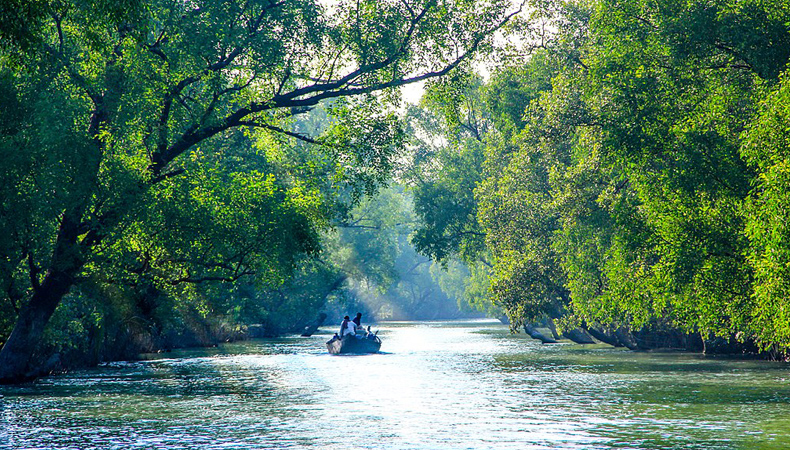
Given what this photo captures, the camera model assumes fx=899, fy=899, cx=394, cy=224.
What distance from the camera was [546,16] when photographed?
164 feet

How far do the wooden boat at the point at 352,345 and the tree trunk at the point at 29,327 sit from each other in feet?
67.6

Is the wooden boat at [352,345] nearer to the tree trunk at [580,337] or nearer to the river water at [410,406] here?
the river water at [410,406]

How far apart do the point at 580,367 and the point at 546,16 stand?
71.0 feet

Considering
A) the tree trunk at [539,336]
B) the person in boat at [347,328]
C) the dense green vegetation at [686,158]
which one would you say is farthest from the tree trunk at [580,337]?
the dense green vegetation at [686,158]

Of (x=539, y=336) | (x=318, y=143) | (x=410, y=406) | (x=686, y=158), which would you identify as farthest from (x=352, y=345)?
(x=410, y=406)

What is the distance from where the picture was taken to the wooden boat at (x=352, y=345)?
48.4m

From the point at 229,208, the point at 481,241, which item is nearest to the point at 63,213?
the point at 229,208

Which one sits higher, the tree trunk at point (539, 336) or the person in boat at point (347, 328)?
the person in boat at point (347, 328)

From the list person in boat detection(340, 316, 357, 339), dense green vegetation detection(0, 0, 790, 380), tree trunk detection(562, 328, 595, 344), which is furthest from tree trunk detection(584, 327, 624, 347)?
dense green vegetation detection(0, 0, 790, 380)

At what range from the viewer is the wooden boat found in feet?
159

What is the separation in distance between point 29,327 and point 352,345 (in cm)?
2152

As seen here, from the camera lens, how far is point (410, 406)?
23.1 metres

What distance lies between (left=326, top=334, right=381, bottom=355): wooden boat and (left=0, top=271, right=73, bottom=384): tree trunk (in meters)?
20.6

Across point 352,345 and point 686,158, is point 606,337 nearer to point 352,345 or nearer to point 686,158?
point 352,345
